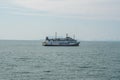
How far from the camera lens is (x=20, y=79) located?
56.0m

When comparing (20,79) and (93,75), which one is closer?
(20,79)

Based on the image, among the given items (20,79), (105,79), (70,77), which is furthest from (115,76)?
(20,79)

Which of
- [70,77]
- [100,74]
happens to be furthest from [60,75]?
[100,74]

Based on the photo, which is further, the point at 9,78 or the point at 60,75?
the point at 60,75

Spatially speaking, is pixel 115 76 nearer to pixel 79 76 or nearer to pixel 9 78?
pixel 79 76

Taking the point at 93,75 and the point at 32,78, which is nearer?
the point at 32,78

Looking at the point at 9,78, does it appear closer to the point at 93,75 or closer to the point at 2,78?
the point at 2,78

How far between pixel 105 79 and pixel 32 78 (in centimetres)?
1263

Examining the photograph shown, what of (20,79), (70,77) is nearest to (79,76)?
(70,77)

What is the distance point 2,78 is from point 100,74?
18811mm

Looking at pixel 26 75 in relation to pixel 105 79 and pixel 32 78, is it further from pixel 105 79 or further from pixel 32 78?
pixel 105 79

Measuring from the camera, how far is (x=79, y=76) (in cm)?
6038

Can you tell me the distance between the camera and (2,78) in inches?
2243

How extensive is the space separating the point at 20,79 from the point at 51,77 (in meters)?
5.87
